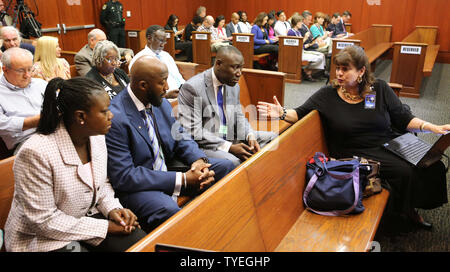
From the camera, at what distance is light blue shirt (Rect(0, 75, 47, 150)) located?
7.39 feet

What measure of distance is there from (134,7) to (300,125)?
26.7ft

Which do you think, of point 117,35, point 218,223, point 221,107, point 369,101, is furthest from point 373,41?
point 218,223

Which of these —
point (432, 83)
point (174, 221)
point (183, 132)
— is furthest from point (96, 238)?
point (432, 83)

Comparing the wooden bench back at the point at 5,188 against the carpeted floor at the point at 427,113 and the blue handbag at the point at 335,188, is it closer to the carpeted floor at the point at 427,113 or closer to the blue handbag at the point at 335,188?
the blue handbag at the point at 335,188

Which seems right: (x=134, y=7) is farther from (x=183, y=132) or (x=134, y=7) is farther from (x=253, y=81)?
(x=183, y=132)

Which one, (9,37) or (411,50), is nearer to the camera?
(9,37)

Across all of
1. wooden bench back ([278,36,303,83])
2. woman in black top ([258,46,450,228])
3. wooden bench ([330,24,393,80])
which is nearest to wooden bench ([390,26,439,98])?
wooden bench ([330,24,393,80])

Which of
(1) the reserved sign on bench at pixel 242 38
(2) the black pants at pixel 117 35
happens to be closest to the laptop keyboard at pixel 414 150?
(1) the reserved sign on bench at pixel 242 38

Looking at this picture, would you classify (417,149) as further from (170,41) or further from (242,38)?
(170,41)

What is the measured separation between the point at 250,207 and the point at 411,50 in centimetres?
529

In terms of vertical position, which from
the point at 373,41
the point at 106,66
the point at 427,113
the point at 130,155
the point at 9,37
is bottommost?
the point at 427,113

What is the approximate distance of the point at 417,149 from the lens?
2.29 meters

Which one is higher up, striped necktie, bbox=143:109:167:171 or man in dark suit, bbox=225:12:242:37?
man in dark suit, bbox=225:12:242:37

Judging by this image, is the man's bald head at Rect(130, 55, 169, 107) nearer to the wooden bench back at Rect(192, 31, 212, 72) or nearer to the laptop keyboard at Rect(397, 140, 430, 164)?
the laptop keyboard at Rect(397, 140, 430, 164)
